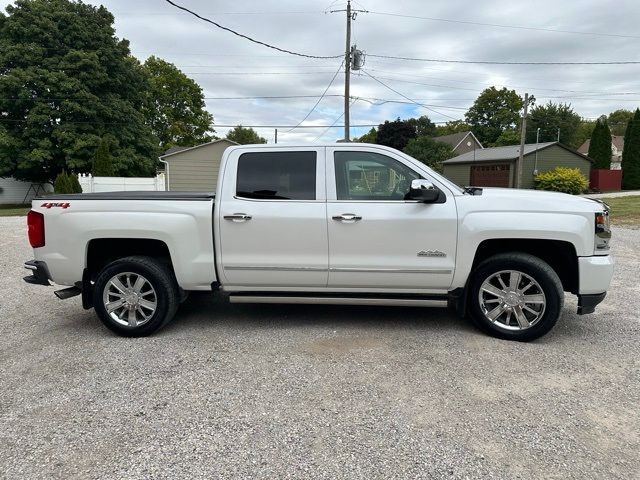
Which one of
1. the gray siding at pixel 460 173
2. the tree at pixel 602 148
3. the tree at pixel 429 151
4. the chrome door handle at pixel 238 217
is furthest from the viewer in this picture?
the tree at pixel 429 151

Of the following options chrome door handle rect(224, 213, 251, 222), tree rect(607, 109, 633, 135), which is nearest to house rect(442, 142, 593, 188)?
chrome door handle rect(224, 213, 251, 222)

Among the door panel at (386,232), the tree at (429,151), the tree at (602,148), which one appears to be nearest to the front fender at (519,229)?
the door panel at (386,232)

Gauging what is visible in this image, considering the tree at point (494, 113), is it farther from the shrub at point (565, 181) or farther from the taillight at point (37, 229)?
the taillight at point (37, 229)

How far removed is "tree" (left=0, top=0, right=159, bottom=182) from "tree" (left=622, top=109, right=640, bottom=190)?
129 ft

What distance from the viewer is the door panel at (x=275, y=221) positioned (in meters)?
4.39

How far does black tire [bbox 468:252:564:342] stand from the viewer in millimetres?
4207

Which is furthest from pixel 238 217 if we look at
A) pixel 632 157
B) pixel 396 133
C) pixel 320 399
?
pixel 396 133

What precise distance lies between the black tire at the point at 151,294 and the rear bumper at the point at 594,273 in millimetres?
A: 3938

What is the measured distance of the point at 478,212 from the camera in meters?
4.28

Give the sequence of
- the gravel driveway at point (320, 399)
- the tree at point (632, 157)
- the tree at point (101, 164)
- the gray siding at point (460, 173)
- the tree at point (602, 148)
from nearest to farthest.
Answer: the gravel driveway at point (320, 399), the tree at point (101, 164), the tree at point (632, 157), the tree at point (602, 148), the gray siding at point (460, 173)

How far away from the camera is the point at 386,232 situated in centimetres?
432

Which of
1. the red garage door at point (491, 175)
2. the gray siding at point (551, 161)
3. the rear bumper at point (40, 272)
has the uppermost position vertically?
the gray siding at point (551, 161)

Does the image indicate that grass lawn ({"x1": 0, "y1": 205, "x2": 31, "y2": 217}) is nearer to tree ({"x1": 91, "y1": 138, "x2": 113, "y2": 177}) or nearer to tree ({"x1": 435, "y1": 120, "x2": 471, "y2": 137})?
tree ({"x1": 91, "y1": 138, "x2": 113, "y2": 177})

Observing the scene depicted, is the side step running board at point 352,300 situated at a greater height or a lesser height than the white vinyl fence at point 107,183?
lesser
